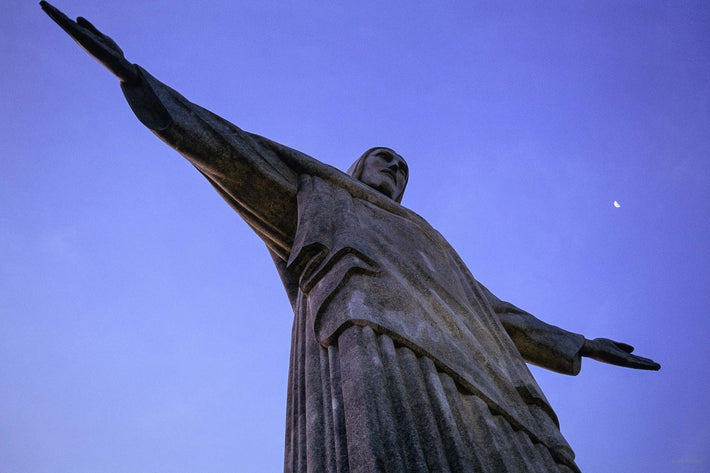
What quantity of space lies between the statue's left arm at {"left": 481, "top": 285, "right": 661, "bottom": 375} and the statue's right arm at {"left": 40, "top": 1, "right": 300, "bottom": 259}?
2332 millimetres

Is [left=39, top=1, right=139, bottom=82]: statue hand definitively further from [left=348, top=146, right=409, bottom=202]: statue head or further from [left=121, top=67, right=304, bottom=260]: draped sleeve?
[left=348, top=146, right=409, bottom=202]: statue head

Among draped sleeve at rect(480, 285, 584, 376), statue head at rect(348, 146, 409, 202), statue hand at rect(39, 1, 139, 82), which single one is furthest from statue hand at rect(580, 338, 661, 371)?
statue hand at rect(39, 1, 139, 82)

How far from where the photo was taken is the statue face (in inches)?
259

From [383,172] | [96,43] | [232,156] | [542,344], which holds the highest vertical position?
[383,172]

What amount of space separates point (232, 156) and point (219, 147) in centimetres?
A: 13

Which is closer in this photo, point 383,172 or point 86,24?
point 86,24

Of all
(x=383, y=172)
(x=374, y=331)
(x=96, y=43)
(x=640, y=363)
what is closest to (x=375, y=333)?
(x=374, y=331)

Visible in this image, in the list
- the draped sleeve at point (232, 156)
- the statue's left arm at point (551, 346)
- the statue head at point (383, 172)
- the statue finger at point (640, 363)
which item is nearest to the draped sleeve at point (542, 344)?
the statue's left arm at point (551, 346)

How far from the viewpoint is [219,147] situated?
5.00 m

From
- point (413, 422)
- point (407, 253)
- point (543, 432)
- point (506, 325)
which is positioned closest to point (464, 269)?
point (506, 325)

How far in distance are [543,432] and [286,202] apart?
273 centimetres

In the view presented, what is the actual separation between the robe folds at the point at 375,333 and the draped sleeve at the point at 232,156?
0.01 meters

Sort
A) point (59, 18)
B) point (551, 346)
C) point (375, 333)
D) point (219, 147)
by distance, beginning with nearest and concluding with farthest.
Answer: point (375, 333)
point (59, 18)
point (219, 147)
point (551, 346)

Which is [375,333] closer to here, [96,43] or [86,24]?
[96,43]
